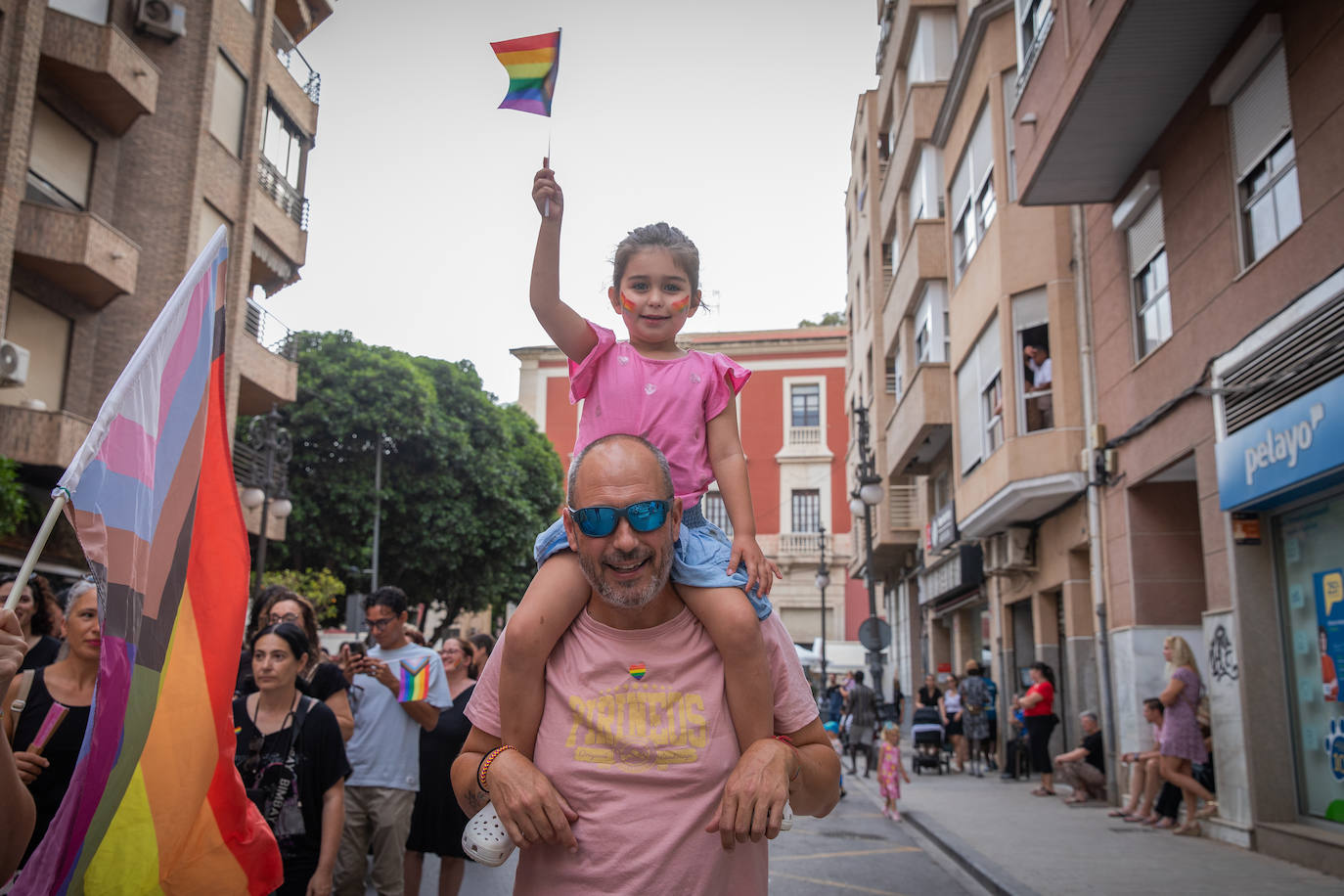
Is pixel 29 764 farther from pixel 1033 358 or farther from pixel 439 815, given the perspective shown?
pixel 1033 358

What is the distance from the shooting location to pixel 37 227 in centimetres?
1808

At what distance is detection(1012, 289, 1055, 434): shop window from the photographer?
56.2 feet

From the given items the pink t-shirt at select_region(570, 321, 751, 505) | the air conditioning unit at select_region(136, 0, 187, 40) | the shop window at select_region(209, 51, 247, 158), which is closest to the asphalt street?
the pink t-shirt at select_region(570, 321, 751, 505)

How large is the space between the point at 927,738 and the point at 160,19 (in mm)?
19177

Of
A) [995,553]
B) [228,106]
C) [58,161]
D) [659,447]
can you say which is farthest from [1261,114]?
[228,106]

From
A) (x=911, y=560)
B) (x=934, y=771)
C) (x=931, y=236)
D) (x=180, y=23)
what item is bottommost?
(x=934, y=771)

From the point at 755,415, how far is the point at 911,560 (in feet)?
70.3

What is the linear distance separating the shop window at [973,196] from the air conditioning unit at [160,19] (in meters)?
14.5

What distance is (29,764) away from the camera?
3.74 meters

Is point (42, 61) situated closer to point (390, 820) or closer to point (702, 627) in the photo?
point (390, 820)

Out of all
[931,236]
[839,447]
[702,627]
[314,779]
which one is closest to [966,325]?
[931,236]

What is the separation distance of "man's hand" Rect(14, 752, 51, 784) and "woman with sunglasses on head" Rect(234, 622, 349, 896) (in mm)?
1374

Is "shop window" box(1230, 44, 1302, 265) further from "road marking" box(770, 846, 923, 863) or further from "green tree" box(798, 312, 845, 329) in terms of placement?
"green tree" box(798, 312, 845, 329)

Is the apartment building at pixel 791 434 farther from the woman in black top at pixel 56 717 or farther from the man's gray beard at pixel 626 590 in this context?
the man's gray beard at pixel 626 590
